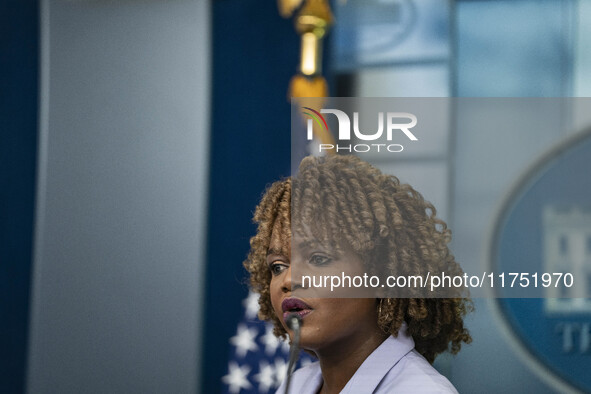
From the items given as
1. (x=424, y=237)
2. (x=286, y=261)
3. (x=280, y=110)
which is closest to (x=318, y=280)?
(x=286, y=261)

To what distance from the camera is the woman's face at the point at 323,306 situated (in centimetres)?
109

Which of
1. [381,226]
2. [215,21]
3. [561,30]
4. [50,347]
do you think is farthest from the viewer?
[215,21]

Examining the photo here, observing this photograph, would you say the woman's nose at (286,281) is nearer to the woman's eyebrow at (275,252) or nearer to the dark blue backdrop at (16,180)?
the woman's eyebrow at (275,252)

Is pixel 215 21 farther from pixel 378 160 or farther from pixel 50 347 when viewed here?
pixel 378 160

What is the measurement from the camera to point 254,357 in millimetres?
2395

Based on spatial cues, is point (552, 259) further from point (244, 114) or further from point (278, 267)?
point (244, 114)

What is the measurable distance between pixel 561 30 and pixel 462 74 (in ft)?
0.62

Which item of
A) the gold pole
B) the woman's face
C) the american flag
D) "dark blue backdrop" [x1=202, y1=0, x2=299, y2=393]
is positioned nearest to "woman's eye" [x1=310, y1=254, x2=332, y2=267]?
the woman's face

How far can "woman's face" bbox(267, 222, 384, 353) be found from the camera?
3.59 ft

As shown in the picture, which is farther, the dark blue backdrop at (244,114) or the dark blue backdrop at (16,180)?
the dark blue backdrop at (244,114)

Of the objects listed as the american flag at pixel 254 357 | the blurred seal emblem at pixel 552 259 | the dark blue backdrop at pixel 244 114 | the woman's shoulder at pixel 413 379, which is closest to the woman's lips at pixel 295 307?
the woman's shoulder at pixel 413 379

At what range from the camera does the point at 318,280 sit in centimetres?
111

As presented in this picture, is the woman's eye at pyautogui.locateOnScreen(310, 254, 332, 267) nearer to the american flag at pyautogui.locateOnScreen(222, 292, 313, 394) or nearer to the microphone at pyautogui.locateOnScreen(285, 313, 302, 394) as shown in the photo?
the microphone at pyautogui.locateOnScreen(285, 313, 302, 394)

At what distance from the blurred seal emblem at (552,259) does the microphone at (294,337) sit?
0.33 meters
